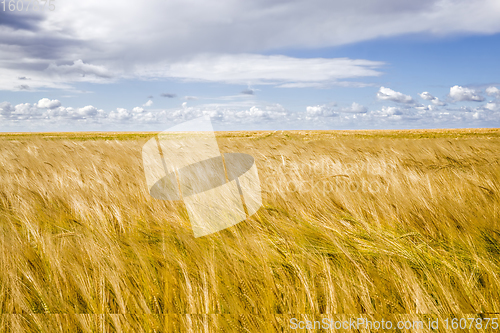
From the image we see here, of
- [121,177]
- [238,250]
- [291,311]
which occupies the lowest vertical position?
[291,311]

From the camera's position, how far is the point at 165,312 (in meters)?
1.04

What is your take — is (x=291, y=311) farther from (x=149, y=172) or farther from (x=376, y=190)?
(x=149, y=172)

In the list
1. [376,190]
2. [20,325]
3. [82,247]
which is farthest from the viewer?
[376,190]

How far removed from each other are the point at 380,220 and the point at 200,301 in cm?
134

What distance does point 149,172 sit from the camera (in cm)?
329

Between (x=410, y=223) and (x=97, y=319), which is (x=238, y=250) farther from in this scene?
(x=410, y=223)

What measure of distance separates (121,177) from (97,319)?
2210 mm

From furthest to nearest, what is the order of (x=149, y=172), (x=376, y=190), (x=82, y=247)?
(x=149, y=172) < (x=376, y=190) < (x=82, y=247)

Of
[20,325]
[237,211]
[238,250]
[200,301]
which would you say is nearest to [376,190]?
[237,211]

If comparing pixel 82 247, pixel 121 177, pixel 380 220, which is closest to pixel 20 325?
pixel 82 247

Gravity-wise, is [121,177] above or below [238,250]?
above

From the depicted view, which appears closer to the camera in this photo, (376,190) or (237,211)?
(237,211)

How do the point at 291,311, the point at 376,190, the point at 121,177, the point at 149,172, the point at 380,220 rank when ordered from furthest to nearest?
the point at 149,172 → the point at 121,177 → the point at 376,190 → the point at 380,220 → the point at 291,311

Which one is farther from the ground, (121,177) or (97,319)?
(121,177)
